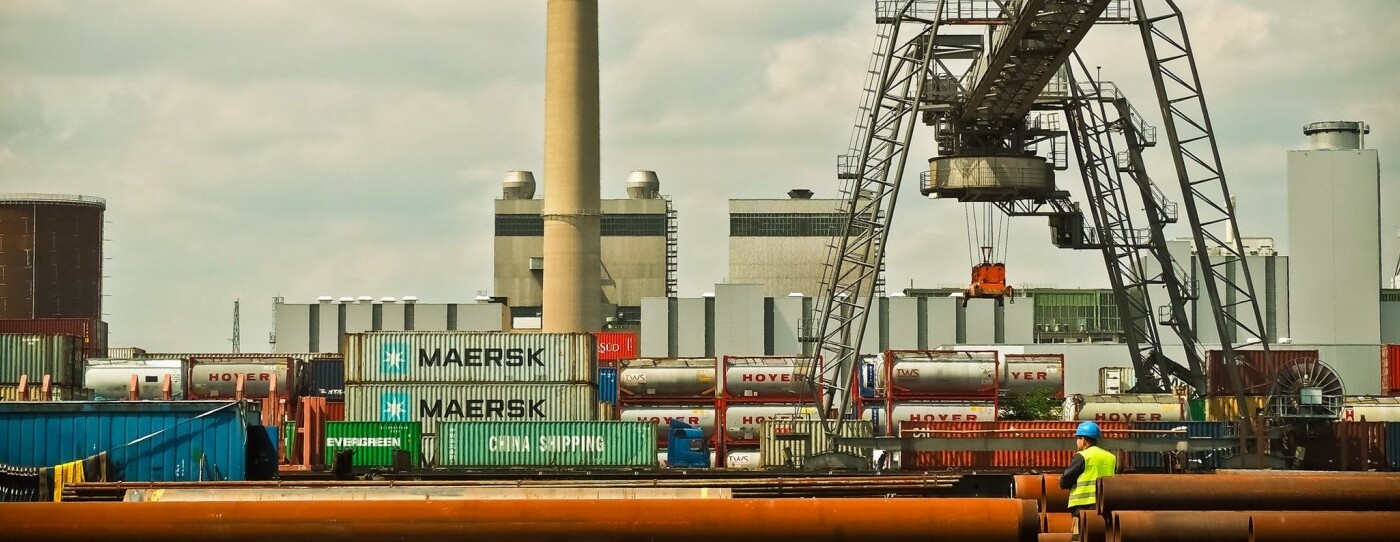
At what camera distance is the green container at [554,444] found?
40375 millimetres

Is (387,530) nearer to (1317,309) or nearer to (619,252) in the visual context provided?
(1317,309)

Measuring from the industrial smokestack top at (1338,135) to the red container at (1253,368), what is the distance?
43789 mm

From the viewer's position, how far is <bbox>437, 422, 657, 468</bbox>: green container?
4038cm

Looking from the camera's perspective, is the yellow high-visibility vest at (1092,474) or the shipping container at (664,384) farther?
the shipping container at (664,384)

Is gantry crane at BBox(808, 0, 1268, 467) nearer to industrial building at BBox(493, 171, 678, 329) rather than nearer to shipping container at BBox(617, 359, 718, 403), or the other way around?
shipping container at BBox(617, 359, 718, 403)

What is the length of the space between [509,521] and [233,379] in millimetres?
40059

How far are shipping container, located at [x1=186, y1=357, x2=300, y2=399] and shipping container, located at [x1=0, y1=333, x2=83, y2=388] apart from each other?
513cm

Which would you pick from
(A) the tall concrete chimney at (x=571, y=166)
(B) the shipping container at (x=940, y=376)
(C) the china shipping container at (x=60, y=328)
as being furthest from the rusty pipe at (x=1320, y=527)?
(C) the china shipping container at (x=60, y=328)

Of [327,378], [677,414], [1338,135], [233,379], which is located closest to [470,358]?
[677,414]

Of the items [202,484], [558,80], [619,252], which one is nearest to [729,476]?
[202,484]

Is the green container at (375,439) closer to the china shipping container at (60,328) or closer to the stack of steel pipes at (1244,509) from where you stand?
the stack of steel pipes at (1244,509)

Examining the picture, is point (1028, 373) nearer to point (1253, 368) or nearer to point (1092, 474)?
point (1253, 368)

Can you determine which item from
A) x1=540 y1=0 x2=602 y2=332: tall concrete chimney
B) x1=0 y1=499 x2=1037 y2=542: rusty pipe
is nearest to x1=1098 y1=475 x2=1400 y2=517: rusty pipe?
x1=0 y1=499 x2=1037 y2=542: rusty pipe

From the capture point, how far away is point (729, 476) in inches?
1404
